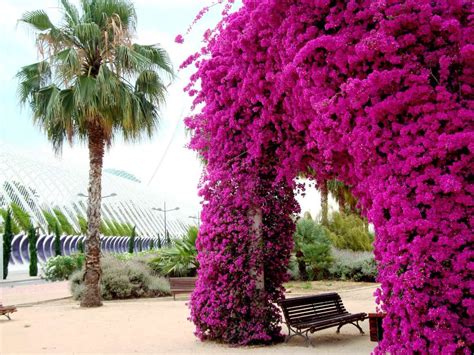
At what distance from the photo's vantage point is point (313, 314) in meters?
9.86

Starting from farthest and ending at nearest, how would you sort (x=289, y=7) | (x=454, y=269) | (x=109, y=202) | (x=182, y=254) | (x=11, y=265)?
(x=109, y=202), (x=11, y=265), (x=182, y=254), (x=289, y=7), (x=454, y=269)

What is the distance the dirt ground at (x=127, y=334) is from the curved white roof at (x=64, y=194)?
3471cm

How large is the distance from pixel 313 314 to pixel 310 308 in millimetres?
115

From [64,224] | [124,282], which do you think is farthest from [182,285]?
[64,224]

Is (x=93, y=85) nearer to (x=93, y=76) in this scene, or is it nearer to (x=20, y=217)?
(x=93, y=76)

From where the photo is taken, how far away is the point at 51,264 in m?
28.6

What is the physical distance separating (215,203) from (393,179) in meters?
4.13

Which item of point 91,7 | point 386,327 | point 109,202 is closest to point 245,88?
point 386,327

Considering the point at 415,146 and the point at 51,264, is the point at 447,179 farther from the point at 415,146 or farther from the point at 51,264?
the point at 51,264

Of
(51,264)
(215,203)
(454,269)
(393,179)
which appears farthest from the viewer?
(51,264)

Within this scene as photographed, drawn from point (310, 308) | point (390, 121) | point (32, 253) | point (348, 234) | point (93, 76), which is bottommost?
point (310, 308)

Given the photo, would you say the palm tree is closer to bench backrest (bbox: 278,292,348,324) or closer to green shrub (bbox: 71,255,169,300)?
green shrub (bbox: 71,255,169,300)

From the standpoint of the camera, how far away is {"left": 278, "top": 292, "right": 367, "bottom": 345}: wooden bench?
29.7 ft

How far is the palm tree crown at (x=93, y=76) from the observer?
16.4 meters
